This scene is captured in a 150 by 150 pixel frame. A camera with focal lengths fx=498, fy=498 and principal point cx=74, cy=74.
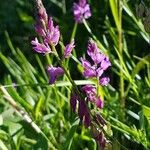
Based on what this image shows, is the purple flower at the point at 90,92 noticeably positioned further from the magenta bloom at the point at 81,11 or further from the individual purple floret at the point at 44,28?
the magenta bloom at the point at 81,11

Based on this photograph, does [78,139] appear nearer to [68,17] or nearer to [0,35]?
[68,17]

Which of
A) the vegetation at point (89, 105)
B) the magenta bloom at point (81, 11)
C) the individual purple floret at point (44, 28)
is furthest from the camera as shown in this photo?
the magenta bloom at point (81, 11)

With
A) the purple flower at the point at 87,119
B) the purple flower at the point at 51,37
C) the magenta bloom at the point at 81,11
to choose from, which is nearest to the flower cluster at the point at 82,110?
the purple flower at the point at 87,119

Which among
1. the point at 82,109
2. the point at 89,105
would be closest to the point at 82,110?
the point at 82,109

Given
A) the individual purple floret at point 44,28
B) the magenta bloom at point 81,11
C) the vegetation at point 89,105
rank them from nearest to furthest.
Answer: the individual purple floret at point 44,28 → the vegetation at point 89,105 → the magenta bloom at point 81,11

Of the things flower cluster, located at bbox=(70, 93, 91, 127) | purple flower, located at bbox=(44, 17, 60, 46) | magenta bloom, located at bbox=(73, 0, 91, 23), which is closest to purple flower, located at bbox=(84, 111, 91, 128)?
flower cluster, located at bbox=(70, 93, 91, 127)

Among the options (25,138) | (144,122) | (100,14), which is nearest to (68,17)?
(100,14)

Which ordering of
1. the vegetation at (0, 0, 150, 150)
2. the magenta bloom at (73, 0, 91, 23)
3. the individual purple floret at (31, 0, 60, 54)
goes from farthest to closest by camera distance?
the magenta bloom at (73, 0, 91, 23)
the vegetation at (0, 0, 150, 150)
the individual purple floret at (31, 0, 60, 54)

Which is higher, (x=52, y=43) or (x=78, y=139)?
(x=52, y=43)

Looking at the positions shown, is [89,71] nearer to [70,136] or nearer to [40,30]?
[40,30]

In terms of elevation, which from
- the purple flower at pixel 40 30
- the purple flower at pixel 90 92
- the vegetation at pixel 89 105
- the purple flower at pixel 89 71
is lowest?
the vegetation at pixel 89 105

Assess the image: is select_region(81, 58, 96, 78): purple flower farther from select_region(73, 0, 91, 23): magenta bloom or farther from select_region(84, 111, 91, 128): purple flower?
select_region(73, 0, 91, 23): magenta bloom
